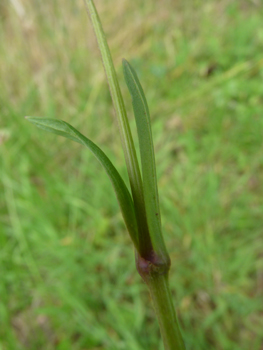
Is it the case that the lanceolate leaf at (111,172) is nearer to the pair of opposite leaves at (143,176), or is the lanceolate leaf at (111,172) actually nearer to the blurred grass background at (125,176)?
the pair of opposite leaves at (143,176)

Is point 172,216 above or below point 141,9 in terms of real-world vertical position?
below

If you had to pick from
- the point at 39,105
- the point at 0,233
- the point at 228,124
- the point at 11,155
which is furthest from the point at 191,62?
the point at 0,233

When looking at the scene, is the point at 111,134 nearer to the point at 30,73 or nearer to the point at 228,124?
the point at 228,124

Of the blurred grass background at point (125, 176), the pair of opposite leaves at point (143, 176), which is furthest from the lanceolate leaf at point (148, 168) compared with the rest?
the blurred grass background at point (125, 176)

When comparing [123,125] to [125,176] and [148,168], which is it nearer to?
[148,168]

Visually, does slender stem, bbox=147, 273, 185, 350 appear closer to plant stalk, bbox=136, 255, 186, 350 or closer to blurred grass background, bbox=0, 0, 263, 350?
plant stalk, bbox=136, 255, 186, 350

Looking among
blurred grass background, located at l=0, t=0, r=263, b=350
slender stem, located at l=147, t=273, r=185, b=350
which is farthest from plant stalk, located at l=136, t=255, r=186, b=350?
blurred grass background, located at l=0, t=0, r=263, b=350
